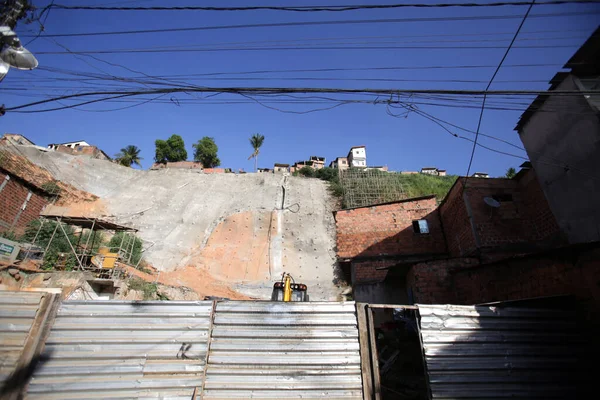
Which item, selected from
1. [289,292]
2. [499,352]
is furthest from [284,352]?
[289,292]

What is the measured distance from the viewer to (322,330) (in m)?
4.89

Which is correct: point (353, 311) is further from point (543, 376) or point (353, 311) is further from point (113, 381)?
point (113, 381)

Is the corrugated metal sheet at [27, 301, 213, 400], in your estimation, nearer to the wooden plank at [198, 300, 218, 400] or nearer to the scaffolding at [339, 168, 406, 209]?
the wooden plank at [198, 300, 218, 400]

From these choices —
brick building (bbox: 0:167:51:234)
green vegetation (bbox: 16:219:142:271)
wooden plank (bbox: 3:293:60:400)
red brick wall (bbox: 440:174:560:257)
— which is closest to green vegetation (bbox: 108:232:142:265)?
green vegetation (bbox: 16:219:142:271)

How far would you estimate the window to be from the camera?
56.6 feet

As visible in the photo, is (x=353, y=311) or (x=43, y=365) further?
(x=353, y=311)

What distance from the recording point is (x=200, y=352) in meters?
4.65

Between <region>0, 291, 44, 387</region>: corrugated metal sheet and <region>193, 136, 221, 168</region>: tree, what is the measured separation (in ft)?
160

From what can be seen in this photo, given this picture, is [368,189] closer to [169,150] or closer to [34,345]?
[34,345]

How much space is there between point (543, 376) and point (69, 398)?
7.76 meters

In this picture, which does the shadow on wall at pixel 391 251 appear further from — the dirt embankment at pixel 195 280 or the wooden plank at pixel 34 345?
the wooden plank at pixel 34 345

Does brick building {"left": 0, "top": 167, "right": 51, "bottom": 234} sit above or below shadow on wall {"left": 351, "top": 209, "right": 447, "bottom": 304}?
above

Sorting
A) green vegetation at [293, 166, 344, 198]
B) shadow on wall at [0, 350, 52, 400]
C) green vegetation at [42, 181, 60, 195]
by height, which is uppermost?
green vegetation at [293, 166, 344, 198]

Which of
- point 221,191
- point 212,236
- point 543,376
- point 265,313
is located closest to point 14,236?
point 212,236
